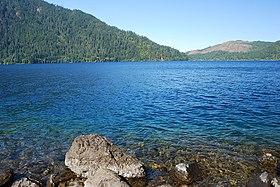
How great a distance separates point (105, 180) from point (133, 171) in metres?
2.66

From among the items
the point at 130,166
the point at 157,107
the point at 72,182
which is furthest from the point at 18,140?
the point at 157,107

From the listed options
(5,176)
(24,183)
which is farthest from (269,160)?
(5,176)

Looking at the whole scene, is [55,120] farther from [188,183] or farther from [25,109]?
[188,183]

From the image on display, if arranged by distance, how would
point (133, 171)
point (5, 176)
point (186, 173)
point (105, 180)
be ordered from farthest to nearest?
point (133, 171), point (186, 173), point (5, 176), point (105, 180)

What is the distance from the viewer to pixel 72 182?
1394cm

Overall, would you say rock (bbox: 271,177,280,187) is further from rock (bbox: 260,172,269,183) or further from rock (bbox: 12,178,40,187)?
rock (bbox: 12,178,40,187)

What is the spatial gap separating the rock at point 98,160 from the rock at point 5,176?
10.9 feet

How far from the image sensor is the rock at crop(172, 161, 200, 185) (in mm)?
13917

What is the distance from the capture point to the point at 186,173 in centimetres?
1409

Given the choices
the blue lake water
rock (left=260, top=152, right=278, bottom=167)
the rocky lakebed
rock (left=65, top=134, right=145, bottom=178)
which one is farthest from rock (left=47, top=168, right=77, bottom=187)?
rock (left=260, top=152, right=278, bottom=167)

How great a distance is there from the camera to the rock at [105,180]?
38.4 feet

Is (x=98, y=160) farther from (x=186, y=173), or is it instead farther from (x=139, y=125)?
(x=139, y=125)

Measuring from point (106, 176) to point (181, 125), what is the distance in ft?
48.3

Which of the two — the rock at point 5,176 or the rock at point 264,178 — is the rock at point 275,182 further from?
the rock at point 5,176
